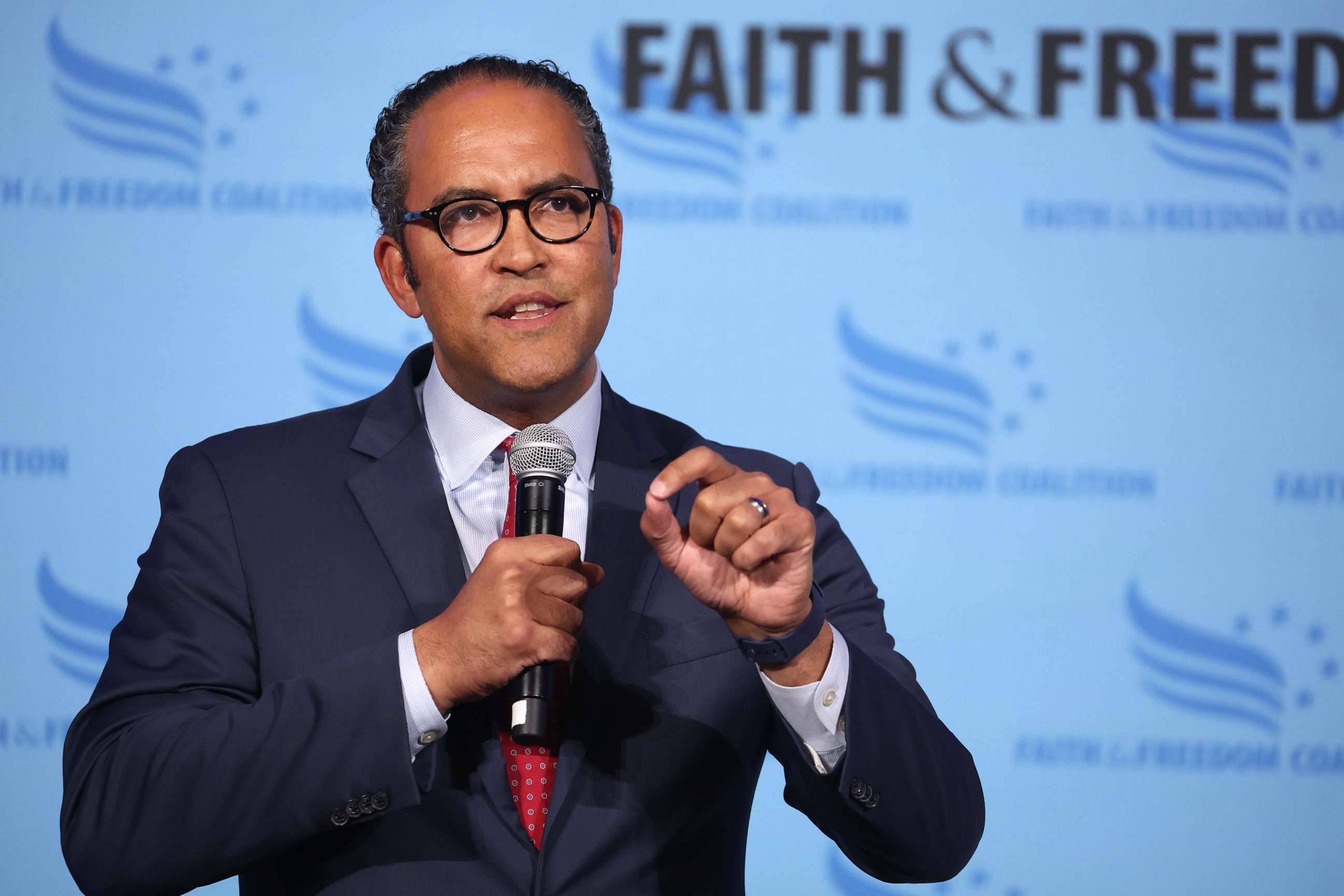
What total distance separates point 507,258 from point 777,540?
0.70 metres

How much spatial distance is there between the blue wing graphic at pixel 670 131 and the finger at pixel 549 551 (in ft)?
6.89

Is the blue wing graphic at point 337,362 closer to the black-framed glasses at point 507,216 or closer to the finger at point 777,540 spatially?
the black-framed glasses at point 507,216

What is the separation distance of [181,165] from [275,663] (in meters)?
2.09

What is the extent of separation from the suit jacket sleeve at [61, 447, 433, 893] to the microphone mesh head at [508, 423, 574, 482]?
0.27 m

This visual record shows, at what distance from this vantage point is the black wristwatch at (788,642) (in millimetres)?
1486

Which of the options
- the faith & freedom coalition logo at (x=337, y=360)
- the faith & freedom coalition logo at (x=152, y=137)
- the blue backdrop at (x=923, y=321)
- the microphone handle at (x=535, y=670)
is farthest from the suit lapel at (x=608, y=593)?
the faith & freedom coalition logo at (x=152, y=137)

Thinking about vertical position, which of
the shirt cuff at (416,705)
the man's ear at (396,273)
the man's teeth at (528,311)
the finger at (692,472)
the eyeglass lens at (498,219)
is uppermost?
the eyeglass lens at (498,219)

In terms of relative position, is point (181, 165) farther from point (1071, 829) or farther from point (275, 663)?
point (1071, 829)

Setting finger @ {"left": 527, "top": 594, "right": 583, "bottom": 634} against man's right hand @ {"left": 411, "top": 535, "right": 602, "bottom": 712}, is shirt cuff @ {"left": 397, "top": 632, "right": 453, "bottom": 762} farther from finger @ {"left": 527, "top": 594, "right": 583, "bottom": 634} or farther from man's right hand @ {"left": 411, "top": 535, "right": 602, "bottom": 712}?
finger @ {"left": 527, "top": 594, "right": 583, "bottom": 634}

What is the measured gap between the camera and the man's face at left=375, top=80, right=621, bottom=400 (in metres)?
1.83

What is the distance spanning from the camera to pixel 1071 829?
10.9 feet

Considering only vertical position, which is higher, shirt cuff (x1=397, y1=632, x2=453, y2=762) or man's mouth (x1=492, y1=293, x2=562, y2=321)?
man's mouth (x1=492, y1=293, x2=562, y2=321)

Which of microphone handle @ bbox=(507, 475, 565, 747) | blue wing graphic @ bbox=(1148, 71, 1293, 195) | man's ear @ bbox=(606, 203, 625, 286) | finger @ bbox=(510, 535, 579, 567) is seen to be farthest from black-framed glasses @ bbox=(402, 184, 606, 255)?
blue wing graphic @ bbox=(1148, 71, 1293, 195)

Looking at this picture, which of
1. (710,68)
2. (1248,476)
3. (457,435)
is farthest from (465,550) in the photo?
(1248,476)
